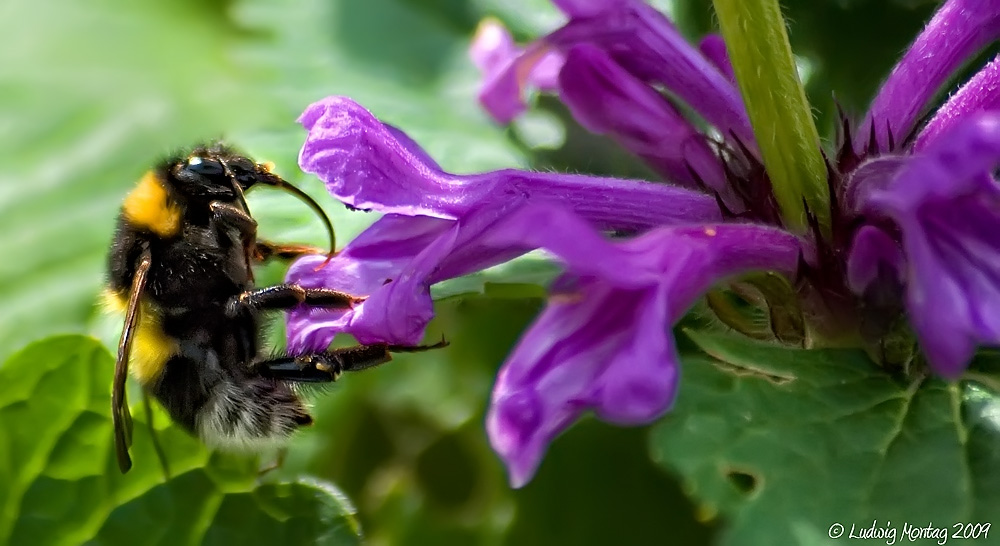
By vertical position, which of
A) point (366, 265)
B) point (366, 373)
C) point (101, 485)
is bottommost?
point (366, 373)

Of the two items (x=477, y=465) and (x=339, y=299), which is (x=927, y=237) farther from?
(x=477, y=465)

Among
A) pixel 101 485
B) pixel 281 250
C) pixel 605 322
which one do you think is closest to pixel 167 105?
pixel 281 250

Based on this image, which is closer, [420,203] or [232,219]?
[420,203]

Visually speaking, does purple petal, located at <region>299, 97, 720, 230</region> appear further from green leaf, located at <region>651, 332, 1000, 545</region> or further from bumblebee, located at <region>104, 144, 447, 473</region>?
bumblebee, located at <region>104, 144, 447, 473</region>

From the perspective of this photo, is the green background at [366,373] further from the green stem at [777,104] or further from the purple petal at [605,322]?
the green stem at [777,104]

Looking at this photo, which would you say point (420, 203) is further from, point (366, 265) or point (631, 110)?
point (631, 110)

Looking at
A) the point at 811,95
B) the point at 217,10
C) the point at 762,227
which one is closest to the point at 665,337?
the point at 762,227

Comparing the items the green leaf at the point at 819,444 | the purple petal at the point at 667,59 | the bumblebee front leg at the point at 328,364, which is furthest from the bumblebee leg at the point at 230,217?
the green leaf at the point at 819,444
